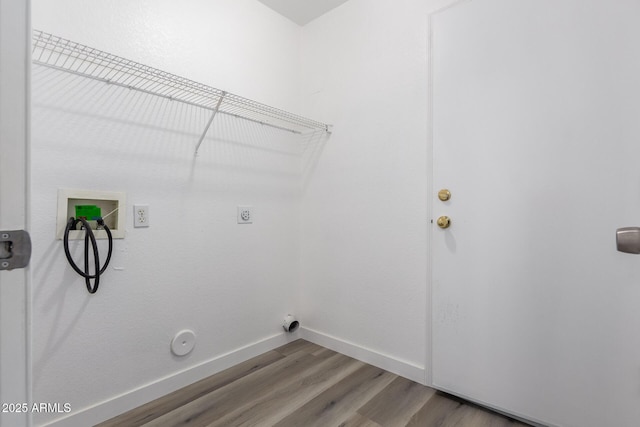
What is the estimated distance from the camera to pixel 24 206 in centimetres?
52

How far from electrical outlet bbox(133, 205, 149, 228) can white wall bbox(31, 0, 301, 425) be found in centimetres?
4

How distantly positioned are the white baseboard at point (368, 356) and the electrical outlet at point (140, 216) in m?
1.33

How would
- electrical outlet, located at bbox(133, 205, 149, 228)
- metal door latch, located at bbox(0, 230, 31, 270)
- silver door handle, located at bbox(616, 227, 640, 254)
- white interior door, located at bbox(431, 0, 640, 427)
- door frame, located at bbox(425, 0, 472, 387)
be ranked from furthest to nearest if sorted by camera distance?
door frame, located at bbox(425, 0, 472, 387), electrical outlet, located at bbox(133, 205, 149, 228), white interior door, located at bbox(431, 0, 640, 427), silver door handle, located at bbox(616, 227, 640, 254), metal door latch, located at bbox(0, 230, 31, 270)

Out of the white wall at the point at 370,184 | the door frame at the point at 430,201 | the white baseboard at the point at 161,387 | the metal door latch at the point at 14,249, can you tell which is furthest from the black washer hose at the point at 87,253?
the door frame at the point at 430,201

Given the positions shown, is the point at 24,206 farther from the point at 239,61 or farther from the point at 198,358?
the point at 239,61

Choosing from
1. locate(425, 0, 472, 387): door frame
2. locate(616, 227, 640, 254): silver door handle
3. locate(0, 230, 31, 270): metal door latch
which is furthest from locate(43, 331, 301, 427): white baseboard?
locate(616, 227, 640, 254): silver door handle

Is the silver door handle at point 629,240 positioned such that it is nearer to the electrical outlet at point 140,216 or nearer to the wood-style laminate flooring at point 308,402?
the wood-style laminate flooring at point 308,402

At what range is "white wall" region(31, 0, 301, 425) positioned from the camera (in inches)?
49.9

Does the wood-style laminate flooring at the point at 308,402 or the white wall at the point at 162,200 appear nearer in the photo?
the white wall at the point at 162,200

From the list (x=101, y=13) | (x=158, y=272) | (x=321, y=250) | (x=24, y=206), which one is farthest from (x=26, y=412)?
(x=321, y=250)

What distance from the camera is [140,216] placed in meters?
1.51

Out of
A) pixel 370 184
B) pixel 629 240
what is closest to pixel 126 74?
pixel 370 184

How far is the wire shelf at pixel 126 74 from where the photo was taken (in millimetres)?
1223

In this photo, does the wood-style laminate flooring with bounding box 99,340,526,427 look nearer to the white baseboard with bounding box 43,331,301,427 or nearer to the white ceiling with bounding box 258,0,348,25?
the white baseboard with bounding box 43,331,301,427
